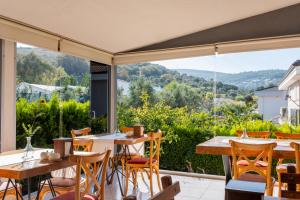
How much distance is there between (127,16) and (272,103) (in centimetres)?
295

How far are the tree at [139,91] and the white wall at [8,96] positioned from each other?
8.95 ft

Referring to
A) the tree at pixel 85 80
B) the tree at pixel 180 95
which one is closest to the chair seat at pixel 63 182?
the tree at pixel 85 80

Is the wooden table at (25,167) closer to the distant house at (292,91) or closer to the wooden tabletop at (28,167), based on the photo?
the wooden tabletop at (28,167)

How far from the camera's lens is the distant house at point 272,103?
527cm

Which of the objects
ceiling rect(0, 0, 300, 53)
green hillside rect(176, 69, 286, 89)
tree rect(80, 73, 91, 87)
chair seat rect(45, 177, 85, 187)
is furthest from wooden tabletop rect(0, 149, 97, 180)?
green hillside rect(176, 69, 286, 89)

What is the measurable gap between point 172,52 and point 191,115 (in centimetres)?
129

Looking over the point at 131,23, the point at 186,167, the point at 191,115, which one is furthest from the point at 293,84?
the point at 131,23

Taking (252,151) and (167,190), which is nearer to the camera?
(167,190)

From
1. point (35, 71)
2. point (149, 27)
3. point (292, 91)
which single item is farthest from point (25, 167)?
point (292, 91)

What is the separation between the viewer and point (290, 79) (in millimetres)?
5137

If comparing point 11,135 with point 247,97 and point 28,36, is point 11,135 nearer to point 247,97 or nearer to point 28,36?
point 28,36

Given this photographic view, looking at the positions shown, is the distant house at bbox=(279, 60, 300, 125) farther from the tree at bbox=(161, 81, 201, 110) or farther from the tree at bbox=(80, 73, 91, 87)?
the tree at bbox=(80, 73, 91, 87)

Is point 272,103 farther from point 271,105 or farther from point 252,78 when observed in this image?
point 252,78

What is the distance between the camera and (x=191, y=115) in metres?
5.96
